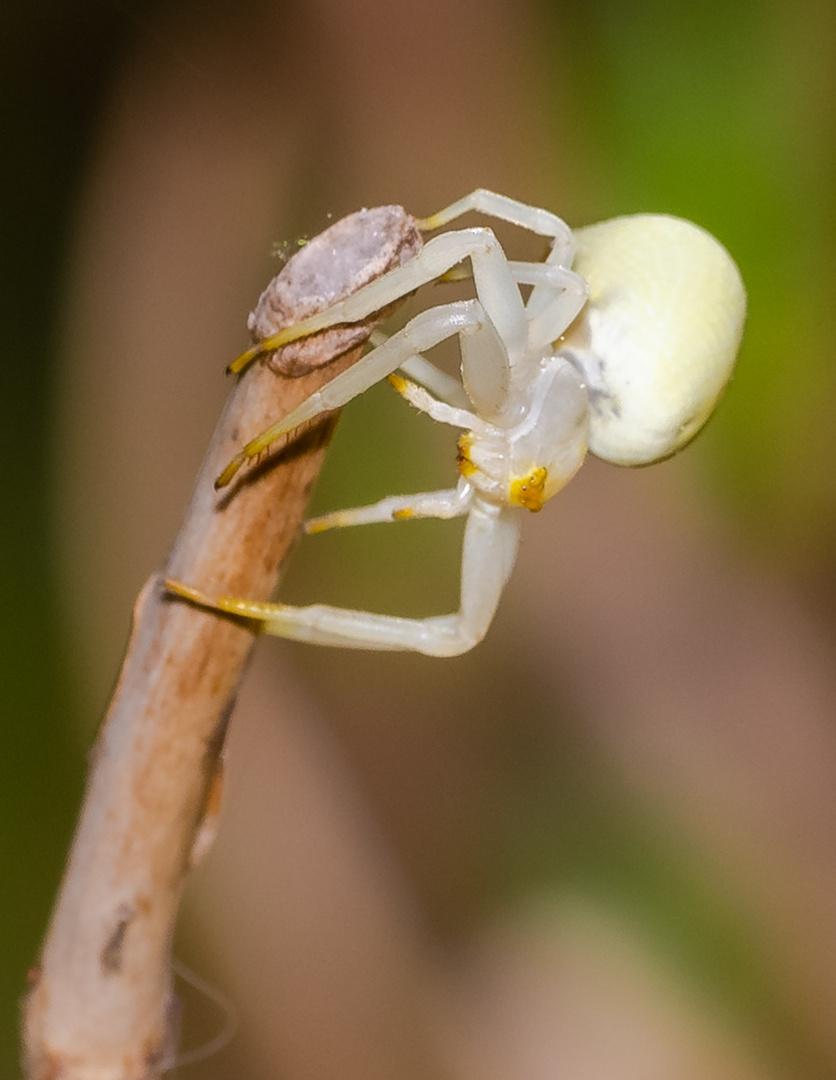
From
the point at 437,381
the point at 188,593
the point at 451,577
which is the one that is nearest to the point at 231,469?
the point at 188,593

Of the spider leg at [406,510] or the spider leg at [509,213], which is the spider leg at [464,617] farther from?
the spider leg at [509,213]

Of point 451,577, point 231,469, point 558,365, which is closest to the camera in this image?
point 231,469

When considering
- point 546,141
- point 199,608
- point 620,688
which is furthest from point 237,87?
point 620,688

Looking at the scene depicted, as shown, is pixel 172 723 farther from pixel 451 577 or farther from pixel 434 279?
pixel 451 577

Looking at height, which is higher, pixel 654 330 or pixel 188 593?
pixel 654 330

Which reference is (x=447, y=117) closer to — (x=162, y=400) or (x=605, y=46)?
(x=605, y=46)

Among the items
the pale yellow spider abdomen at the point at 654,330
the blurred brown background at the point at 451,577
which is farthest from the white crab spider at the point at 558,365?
the blurred brown background at the point at 451,577
